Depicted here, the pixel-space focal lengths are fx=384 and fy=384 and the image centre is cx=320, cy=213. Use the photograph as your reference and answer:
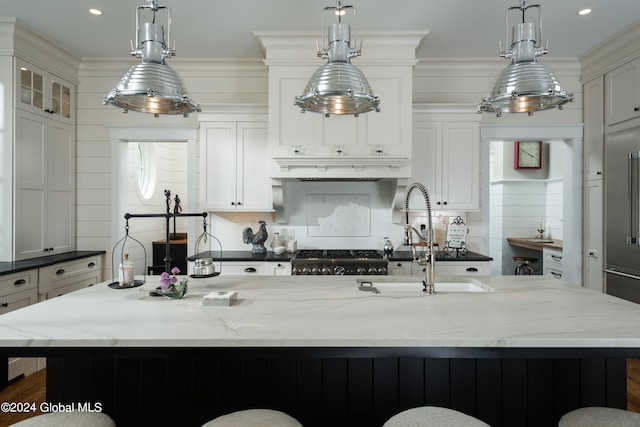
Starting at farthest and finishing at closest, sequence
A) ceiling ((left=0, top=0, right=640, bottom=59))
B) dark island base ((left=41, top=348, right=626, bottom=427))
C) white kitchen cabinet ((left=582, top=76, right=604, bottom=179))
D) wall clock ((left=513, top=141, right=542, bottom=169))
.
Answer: wall clock ((left=513, top=141, right=542, bottom=169)) → white kitchen cabinet ((left=582, top=76, right=604, bottom=179)) → ceiling ((left=0, top=0, right=640, bottom=59)) → dark island base ((left=41, top=348, right=626, bottom=427))

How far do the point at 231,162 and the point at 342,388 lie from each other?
273cm

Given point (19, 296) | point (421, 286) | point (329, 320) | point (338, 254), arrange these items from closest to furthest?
point (329, 320) < point (421, 286) < point (19, 296) < point (338, 254)

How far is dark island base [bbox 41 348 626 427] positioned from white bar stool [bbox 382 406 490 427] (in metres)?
0.38

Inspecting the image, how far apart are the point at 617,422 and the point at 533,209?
5244 mm

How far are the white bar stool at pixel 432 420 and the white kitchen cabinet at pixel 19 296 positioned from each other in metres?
2.95

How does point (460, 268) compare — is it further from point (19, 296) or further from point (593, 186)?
point (19, 296)

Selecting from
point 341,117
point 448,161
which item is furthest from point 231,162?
point 448,161

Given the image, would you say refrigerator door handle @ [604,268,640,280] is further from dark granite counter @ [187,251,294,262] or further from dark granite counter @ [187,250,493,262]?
dark granite counter @ [187,251,294,262]

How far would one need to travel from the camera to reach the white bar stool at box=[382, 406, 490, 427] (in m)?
1.23

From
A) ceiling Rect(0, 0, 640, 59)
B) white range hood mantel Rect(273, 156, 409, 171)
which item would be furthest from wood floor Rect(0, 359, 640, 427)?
ceiling Rect(0, 0, 640, 59)

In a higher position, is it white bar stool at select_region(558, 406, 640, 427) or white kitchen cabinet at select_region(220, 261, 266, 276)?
white kitchen cabinet at select_region(220, 261, 266, 276)

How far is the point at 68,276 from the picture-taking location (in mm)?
3645

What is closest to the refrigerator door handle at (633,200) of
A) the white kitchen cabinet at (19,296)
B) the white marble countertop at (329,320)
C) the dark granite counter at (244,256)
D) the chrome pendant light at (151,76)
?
the white marble countertop at (329,320)

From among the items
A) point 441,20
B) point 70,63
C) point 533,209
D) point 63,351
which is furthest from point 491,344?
point 533,209
